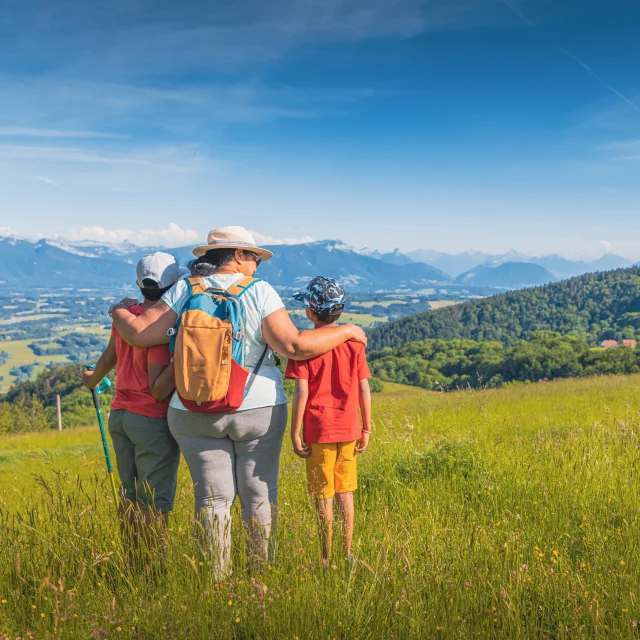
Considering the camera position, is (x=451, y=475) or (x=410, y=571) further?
(x=451, y=475)

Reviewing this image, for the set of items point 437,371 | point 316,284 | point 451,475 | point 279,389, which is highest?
point 316,284

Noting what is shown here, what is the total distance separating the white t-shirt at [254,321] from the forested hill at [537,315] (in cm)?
12465

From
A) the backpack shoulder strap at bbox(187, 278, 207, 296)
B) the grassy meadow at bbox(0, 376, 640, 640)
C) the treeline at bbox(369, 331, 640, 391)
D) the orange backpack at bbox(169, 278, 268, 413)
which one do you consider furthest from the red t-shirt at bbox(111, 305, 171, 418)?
the treeline at bbox(369, 331, 640, 391)

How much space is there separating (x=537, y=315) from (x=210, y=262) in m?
157

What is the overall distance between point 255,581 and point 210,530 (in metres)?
0.33

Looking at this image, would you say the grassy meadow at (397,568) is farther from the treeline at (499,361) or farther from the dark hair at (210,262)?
the treeline at (499,361)

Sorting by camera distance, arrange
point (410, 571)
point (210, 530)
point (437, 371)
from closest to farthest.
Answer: point (410, 571) < point (210, 530) < point (437, 371)

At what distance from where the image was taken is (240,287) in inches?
110

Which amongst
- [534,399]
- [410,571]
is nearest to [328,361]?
[410,571]

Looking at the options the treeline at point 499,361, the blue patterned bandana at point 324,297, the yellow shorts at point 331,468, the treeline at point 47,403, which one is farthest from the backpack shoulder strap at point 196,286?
the treeline at point 47,403

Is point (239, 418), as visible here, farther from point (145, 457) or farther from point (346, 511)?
point (346, 511)

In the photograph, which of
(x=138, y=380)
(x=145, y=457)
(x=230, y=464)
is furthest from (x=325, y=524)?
(x=138, y=380)

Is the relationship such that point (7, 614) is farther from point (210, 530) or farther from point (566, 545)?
point (566, 545)

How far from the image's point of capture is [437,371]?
6675 cm
